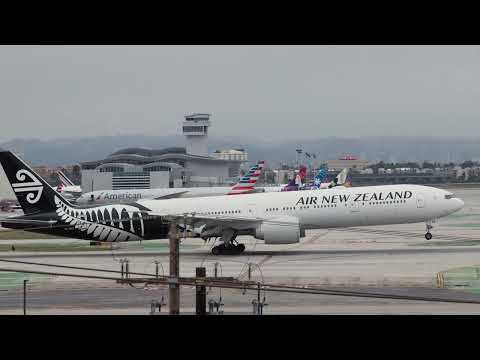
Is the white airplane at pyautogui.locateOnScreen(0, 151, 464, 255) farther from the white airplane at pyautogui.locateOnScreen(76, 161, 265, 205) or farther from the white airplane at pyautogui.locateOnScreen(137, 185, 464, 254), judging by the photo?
the white airplane at pyautogui.locateOnScreen(76, 161, 265, 205)

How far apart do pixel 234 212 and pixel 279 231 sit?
2.81m

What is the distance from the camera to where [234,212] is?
4028 centimetres

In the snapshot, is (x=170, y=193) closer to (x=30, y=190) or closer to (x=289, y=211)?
(x=30, y=190)

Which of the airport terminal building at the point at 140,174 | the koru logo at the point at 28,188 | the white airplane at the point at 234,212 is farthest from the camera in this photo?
the airport terminal building at the point at 140,174

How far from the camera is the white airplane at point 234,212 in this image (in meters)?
39.7

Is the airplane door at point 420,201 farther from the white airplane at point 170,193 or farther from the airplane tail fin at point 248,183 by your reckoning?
the white airplane at point 170,193

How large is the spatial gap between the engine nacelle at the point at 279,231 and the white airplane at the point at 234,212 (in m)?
0.05

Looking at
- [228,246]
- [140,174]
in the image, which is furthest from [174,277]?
[140,174]

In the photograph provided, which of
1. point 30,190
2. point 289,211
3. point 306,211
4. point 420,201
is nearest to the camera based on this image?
point 306,211

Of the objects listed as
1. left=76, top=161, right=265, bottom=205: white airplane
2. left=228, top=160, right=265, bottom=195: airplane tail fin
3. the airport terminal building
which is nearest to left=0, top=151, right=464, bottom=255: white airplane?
left=228, top=160, right=265, bottom=195: airplane tail fin

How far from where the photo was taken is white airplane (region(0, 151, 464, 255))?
39.7 metres

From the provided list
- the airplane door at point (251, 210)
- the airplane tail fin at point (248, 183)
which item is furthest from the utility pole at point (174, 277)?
the airplane tail fin at point (248, 183)
